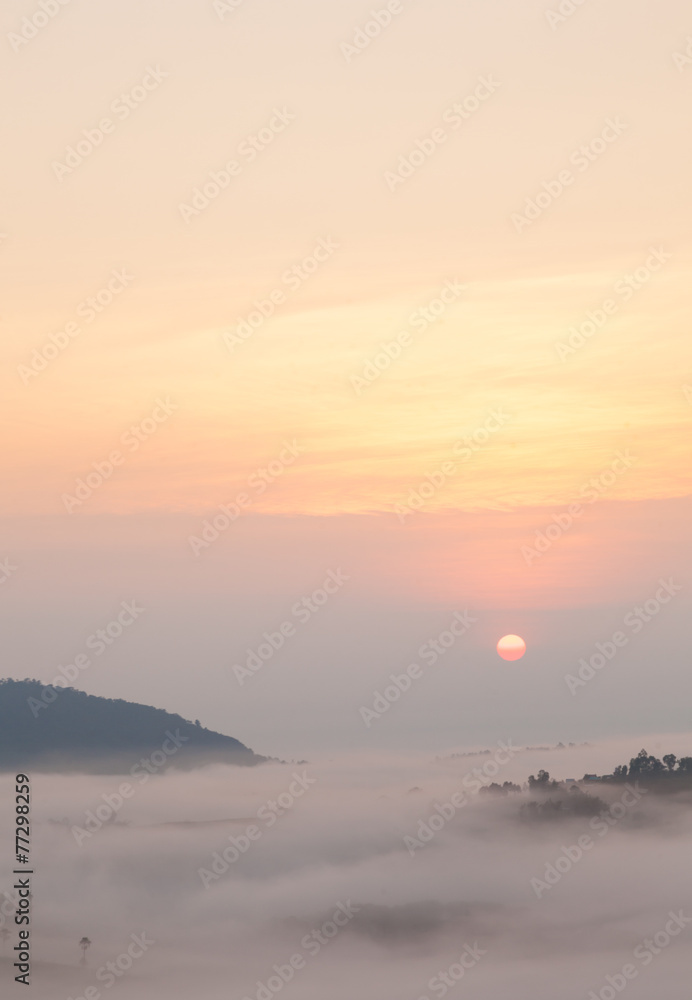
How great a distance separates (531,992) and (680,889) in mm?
40419

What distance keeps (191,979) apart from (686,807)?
95500 millimetres

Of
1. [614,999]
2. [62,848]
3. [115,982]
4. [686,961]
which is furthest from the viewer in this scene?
[115,982]

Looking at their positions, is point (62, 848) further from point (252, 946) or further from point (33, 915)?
point (252, 946)

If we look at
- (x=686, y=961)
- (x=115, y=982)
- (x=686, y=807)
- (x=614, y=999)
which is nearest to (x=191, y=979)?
(x=115, y=982)

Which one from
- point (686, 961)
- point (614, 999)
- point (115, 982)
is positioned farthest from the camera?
point (115, 982)

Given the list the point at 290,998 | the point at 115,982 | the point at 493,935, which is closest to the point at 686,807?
the point at 493,935

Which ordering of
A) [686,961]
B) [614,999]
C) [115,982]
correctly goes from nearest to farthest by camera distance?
[614,999] → [686,961] → [115,982]

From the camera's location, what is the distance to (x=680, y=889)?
185 metres

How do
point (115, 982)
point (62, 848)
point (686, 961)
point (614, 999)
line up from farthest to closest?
point (115, 982)
point (62, 848)
point (686, 961)
point (614, 999)

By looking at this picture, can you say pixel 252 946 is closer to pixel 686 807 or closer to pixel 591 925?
pixel 591 925

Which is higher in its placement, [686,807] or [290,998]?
[686,807]

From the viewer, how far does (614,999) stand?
153 metres

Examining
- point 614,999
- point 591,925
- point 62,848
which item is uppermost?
point 62,848

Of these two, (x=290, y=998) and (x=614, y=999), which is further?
(x=290, y=998)
